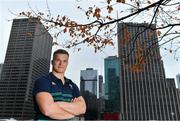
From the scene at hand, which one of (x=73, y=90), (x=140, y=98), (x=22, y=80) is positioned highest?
(x=22, y=80)

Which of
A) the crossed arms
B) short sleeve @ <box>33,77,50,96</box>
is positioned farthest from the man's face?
the crossed arms

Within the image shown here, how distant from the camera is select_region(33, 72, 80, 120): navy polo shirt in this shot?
112 inches

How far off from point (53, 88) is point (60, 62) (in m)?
0.32

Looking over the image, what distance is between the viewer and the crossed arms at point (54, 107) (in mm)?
2732

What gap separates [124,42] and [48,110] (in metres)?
5.27

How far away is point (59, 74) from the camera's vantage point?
3100 mm

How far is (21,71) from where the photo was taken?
604ft

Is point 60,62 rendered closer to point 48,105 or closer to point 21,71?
point 48,105

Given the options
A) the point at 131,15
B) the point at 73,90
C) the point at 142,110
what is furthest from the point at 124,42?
the point at 142,110

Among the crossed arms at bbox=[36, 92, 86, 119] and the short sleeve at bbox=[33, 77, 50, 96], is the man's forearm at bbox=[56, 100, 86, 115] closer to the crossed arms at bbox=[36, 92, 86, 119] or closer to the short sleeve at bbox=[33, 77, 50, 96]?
the crossed arms at bbox=[36, 92, 86, 119]

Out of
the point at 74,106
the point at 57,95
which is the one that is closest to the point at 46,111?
the point at 57,95

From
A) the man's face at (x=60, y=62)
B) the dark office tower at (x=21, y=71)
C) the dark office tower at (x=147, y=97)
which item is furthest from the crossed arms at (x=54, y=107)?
the dark office tower at (x=21, y=71)

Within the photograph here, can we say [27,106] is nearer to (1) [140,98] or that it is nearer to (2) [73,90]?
(1) [140,98]

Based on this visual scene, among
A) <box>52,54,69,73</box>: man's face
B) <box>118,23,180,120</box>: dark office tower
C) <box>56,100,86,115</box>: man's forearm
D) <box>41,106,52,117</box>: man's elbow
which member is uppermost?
<box>118,23,180,120</box>: dark office tower
